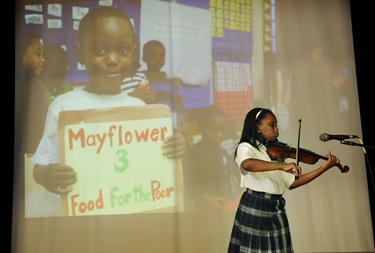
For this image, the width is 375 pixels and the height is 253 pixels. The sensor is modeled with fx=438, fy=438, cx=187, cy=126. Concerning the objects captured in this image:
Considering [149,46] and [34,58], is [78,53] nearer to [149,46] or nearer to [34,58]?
[34,58]

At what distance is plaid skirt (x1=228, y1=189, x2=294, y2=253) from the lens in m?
2.40

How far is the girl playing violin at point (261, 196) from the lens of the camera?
239cm

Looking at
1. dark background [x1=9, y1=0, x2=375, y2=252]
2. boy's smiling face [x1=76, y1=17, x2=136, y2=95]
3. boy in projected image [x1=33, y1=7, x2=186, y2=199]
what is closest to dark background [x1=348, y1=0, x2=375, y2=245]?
dark background [x1=9, y1=0, x2=375, y2=252]

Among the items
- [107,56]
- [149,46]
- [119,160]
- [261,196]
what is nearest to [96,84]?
[107,56]

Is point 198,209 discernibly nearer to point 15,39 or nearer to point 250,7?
point 250,7

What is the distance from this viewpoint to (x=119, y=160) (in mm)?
3904

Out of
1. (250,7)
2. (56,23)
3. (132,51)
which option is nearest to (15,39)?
(56,23)

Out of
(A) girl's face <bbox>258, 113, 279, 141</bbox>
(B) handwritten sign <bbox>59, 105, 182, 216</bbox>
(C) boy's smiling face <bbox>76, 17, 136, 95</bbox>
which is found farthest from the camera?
(C) boy's smiling face <bbox>76, 17, 136, 95</bbox>

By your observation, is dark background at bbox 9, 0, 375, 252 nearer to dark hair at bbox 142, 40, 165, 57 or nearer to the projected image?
the projected image

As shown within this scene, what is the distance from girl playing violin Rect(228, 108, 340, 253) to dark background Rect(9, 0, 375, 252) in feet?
5.74

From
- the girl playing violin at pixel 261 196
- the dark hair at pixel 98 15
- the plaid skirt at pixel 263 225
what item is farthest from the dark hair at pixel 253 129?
the dark hair at pixel 98 15

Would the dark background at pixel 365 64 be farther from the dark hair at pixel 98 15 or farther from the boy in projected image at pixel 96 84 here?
the dark hair at pixel 98 15

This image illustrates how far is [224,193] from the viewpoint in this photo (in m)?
3.92

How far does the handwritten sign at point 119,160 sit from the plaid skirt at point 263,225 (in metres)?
1.50
